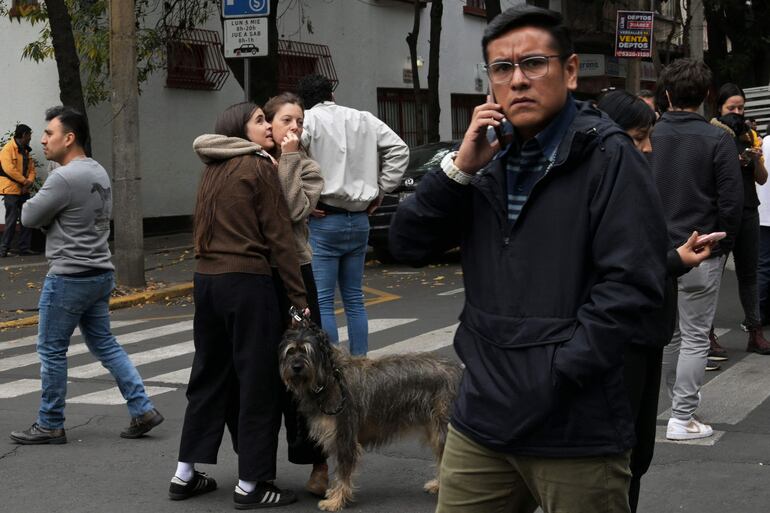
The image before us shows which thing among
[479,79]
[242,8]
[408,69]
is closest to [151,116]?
[242,8]

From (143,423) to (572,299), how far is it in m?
4.67

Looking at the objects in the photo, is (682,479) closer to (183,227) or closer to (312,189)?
(312,189)

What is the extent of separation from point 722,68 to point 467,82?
21.7 feet

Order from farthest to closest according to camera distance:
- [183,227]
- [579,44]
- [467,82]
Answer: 1. [579,44]
2. [467,82]
3. [183,227]

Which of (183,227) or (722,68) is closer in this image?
(183,227)

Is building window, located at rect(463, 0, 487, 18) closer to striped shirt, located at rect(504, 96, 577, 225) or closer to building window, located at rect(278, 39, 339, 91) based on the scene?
building window, located at rect(278, 39, 339, 91)

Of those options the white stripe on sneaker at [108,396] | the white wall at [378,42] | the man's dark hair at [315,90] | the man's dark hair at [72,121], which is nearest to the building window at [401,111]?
the white wall at [378,42]

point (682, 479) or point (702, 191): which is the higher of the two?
point (702, 191)

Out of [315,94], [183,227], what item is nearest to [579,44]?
[183,227]

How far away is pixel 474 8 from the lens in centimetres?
3014

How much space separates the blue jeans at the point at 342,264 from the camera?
735cm

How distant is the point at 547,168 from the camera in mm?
2986

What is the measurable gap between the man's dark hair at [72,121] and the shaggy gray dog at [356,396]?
2294 millimetres

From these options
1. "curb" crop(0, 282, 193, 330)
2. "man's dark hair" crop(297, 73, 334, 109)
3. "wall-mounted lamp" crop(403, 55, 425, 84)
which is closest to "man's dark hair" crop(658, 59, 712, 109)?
"man's dark hair" crop(297, 73, 334, 109)
